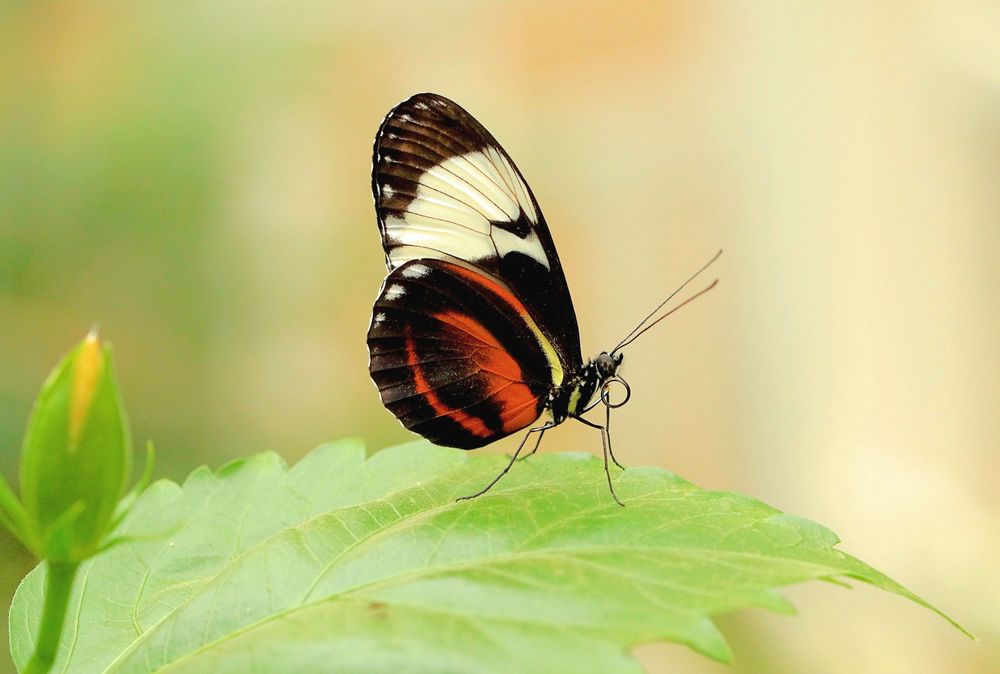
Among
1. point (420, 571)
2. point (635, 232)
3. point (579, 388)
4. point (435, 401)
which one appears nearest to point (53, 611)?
point (420, 571)

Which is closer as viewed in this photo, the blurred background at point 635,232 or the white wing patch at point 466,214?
the white wing patch at point 466,214

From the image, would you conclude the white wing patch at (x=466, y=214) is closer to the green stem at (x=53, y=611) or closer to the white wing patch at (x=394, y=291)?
the white wing patch at (x=394, y=291)

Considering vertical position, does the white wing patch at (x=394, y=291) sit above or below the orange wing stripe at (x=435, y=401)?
above

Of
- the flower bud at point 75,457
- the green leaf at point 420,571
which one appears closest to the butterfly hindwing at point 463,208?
the green leaf at point 420,571

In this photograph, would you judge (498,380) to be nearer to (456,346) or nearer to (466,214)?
(456,346)

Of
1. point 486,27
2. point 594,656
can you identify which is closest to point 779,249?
point 486,27

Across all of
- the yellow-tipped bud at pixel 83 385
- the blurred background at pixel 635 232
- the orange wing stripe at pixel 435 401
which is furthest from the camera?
the blurred background at pixel 635 232

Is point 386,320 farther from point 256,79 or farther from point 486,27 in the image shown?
point 486,27

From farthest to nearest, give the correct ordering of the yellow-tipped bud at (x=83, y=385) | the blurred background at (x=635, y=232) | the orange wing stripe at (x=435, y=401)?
1. the blurred background at (x=635, y=232)
2. the orange wing stripe at (x=435, y=401)
3. the yellow-tipped bud at (x=83, y=385)
